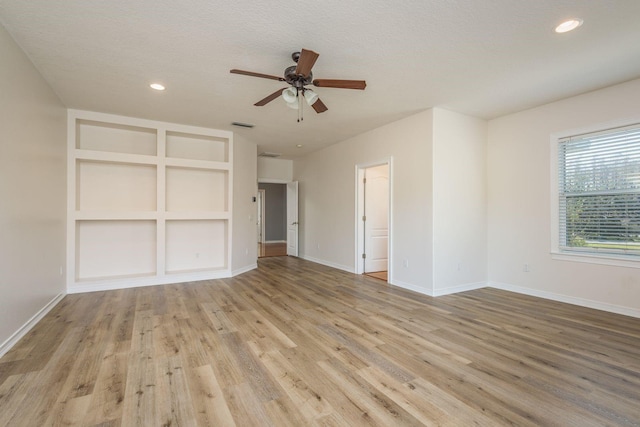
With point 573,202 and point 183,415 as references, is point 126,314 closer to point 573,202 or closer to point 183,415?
point 183,415

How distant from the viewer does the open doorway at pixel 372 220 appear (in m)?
5.81

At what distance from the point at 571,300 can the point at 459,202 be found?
1.91 meters

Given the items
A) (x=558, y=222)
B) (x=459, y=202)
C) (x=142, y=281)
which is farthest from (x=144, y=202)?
(x=558, y=222)

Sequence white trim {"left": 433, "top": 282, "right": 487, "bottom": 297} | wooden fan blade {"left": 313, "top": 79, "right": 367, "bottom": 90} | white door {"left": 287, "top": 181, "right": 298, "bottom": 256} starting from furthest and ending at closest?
white door {"left": 287, "top": 181, "right": 298, "bottom": 256} < white trim {"left": 433, "top": 282, "right": 487, "bottom": 297} < wooden fan blade {"left": 313, "top": 79, "right": 367, "bottom": 90}

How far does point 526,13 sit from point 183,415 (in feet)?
12.2

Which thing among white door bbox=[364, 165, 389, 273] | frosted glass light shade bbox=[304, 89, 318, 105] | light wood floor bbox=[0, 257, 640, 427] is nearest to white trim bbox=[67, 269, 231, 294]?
light wood floor bbox=[0, 257, 640, 427]

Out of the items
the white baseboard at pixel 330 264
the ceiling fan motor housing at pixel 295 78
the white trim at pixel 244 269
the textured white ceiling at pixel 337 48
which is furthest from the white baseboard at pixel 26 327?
the white baseboard at pixel 330 264

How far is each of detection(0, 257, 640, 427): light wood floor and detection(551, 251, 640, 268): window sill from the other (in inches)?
24.6

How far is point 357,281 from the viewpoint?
5.20 metres

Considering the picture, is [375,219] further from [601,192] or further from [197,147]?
[197,147]

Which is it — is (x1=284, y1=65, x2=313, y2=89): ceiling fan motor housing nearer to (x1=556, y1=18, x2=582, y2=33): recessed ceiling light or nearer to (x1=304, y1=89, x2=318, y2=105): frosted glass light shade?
(x1=304, y1=89, x2=318, y2=105): frosted glass light shade

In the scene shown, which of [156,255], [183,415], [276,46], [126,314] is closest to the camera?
[183,415]

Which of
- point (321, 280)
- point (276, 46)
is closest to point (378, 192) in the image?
point (321, 280)

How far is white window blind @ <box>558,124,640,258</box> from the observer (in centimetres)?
345
